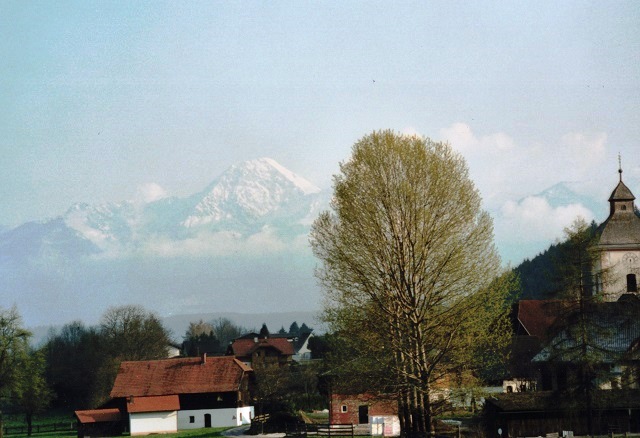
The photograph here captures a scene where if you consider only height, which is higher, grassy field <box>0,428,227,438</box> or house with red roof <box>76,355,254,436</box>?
house with red roof <box>76,355,254,436</box>

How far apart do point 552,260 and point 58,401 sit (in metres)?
78.3

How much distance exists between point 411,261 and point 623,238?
39740 millimetres

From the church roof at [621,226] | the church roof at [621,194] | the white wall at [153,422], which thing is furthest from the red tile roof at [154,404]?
the church roof at [621,194]

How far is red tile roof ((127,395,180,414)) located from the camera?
2714 inches

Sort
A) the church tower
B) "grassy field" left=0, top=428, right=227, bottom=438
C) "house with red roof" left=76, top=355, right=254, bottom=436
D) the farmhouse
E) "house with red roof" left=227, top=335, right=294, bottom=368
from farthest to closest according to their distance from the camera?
"house with red roof" left=227, top=335, right=294, bottom=368 < "house with red roof" left=76, top=355, right=254, bottom=436 < the church tower < "grassy field" left=0, top=428, right=227, bottom=438 < the farmhouse

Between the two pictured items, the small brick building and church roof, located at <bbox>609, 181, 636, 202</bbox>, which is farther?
church roof, located at <bbox>609, 181, 636, 202</bbox>

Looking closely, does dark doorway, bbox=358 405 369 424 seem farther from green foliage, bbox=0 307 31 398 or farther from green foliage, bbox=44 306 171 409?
green foliage, bbox=44 306 171 409

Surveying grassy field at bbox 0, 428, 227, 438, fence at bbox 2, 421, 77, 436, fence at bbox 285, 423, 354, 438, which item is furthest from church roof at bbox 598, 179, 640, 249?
fence at bbox 2, 421, 77, 436

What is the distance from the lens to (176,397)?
233 ft

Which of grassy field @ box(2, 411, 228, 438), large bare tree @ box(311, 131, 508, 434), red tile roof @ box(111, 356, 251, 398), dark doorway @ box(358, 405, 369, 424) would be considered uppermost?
large bare tree @ box(311, 131, 508, 434)

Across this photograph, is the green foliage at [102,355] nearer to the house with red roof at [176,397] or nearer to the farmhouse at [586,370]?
the house with red roof at [176,397]

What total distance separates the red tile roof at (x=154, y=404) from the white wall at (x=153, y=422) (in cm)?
48

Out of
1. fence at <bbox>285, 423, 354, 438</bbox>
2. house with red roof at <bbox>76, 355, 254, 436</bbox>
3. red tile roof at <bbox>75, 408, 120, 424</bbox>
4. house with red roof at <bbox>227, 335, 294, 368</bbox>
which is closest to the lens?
fence at <bbox>285, 423, 354, 438</bbox>

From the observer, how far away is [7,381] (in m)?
65.1
